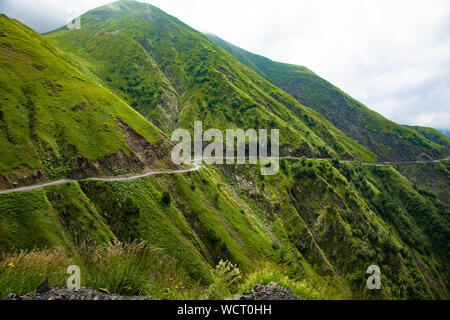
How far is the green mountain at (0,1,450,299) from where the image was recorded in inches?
356

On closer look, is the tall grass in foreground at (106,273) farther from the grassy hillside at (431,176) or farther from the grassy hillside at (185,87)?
the grassy hillside at (431,176)

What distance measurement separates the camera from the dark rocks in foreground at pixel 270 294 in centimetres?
782

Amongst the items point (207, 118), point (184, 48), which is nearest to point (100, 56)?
point (184, 48)

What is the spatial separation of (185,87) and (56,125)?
115 metres

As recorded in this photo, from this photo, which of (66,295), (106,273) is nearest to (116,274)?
(106,273)

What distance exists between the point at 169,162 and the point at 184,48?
171217mm

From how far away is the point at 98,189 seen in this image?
43.3 m

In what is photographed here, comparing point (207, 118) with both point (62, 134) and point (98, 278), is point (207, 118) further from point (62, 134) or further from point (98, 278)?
point (98, 278)

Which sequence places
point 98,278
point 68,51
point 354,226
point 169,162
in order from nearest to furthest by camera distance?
point 98,278
point 169,162
point 354,226
point 68,51

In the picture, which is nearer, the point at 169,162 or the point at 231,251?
the point at 231,251

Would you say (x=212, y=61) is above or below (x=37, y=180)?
above

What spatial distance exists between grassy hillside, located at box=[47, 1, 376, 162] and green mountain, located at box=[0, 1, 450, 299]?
1454 mm

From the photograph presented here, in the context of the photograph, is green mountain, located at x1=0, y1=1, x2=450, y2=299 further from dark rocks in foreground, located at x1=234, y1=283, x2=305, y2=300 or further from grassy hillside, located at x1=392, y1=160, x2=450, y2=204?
grassy hillside, located at x1=392, y1=160, x2=450, y2=204

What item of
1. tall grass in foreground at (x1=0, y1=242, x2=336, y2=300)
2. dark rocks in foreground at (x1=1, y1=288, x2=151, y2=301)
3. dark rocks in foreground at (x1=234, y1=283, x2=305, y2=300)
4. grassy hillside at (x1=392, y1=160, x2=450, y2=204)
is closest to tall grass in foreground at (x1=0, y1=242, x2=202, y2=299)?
tall grass in foreground at (x1=0, y1=242, x2=336, y2=300)
